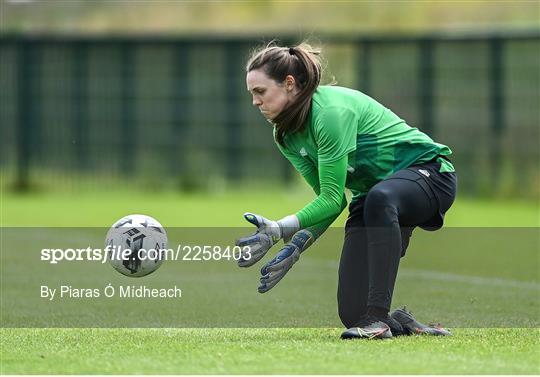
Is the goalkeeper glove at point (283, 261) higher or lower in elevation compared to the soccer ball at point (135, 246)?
higher

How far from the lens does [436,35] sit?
24828 mm

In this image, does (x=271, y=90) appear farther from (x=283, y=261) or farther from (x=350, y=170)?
(x=283, y=261)

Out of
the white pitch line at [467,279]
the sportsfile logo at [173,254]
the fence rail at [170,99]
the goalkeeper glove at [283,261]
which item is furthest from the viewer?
the fence rail at [170,99]

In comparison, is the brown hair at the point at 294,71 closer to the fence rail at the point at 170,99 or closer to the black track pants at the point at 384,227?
the black track pants at the point at 384,227

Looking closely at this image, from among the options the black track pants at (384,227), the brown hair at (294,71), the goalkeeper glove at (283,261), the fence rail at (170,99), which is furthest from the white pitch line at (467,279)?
the fence rail at (170,99)

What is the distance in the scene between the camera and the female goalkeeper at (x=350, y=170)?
6215mm

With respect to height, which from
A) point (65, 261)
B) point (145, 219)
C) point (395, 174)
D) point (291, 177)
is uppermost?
point (395, 174)

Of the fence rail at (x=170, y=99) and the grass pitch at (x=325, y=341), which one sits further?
the fence rail at (x=170, y=99)

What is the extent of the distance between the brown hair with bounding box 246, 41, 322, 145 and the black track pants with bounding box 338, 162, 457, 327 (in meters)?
0.53

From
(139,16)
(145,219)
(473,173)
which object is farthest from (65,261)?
(139,16)

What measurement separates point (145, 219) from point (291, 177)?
1771cm

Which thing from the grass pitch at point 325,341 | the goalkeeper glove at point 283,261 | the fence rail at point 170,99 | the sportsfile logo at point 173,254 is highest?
the goalkeeper glove at point 283,261

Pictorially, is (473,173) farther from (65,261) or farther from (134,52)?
(65,261)

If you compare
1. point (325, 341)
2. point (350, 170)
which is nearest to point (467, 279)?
point (350, 170)
